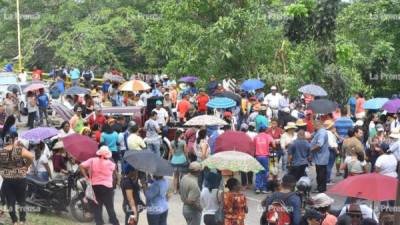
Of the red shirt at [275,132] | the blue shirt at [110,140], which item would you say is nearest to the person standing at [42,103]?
the blue shirt at [110,140]

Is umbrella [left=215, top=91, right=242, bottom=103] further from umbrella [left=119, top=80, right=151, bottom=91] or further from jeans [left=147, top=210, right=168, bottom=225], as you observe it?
jeans [left=147, top=210, right=168, bottom=225]

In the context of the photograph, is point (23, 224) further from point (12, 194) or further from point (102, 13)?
point (102, 13)

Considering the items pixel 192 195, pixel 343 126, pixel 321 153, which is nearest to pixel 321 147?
pixel 321 153

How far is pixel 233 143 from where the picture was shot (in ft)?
47.0

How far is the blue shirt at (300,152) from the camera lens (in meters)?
15.1

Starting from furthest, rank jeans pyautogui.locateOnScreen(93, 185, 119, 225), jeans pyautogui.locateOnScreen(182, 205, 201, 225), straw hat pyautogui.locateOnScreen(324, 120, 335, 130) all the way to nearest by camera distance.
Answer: straw hat pyautogui.locateOnScreen(324, 120, 335, 130)
jeans pyautogui.locateOnScreen(93, 185, 119, 225)
jeans pyautogui.locateOnScreen(182, 205, 201, 225)

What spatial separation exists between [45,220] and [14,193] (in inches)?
49.5

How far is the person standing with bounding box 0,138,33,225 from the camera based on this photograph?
1164 centimetres

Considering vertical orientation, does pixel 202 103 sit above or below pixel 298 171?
below

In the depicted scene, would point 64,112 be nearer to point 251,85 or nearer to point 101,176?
point 251,85

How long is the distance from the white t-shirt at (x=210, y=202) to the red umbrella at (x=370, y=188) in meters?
1.91

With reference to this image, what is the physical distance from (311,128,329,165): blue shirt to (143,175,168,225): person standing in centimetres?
530

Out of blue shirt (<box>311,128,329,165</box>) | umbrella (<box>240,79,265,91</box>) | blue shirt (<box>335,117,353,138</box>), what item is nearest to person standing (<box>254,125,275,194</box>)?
blue shirt (<box>311,128,329,165</box>)

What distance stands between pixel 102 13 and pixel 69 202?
2951 cm
